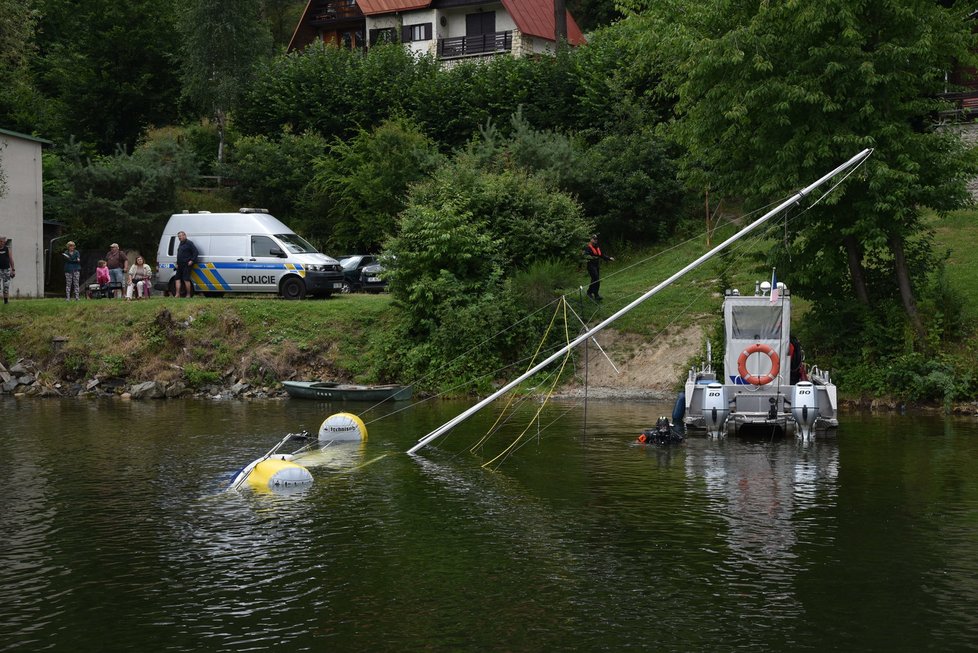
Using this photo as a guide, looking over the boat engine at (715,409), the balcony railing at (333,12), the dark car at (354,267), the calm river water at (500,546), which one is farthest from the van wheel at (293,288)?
the balcony railing at (333,12)

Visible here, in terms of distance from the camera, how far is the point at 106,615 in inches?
494

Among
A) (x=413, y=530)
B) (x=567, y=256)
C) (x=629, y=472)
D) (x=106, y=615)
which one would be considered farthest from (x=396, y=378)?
(x=106, y=615)

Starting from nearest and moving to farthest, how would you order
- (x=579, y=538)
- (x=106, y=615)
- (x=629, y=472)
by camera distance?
1. (x=106, y=615)
2. (x=579, y=538)
3. (x=629, y=472)

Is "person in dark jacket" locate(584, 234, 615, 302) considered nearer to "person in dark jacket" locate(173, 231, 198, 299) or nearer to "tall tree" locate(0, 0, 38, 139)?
"person in dark jacket" locate(173, 231, 198, 299)

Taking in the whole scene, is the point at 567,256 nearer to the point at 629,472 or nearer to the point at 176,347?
the point at 176,347

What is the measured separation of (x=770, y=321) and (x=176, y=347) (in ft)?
63.8

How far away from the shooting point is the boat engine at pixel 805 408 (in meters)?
24.3

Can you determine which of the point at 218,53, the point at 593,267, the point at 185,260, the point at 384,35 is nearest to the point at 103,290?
the point at 185,260

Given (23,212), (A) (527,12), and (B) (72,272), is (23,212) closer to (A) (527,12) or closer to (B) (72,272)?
(B) (72,272)

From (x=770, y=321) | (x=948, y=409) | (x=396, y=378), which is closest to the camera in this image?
(x=770, y=321)

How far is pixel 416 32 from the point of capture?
6694 cm

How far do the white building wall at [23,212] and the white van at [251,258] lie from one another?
723 centimetres

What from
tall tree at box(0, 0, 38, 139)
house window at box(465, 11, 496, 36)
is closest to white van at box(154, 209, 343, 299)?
tall tree at box(0, 0, 38, 139)

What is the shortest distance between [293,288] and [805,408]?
1996cm
